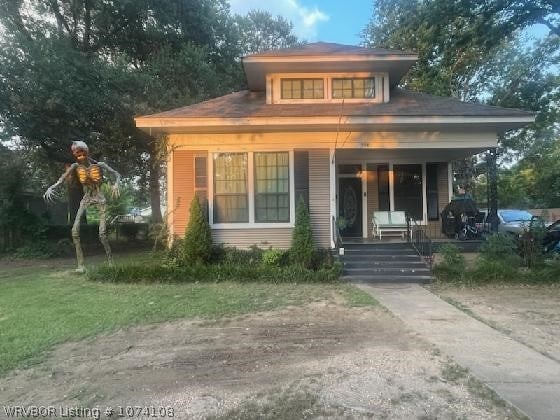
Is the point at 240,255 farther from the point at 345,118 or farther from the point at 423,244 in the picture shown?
the point at 423,244

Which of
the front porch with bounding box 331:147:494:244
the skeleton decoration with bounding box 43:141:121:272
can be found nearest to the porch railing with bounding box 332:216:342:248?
the front porch with bounding box 331:147:494:244

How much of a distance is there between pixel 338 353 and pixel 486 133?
8658 mm

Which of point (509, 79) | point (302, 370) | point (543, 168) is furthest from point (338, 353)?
point (543, 168)

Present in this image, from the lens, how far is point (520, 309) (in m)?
7.09

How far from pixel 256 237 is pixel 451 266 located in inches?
181

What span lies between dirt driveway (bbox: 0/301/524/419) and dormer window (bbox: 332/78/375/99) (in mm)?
7961

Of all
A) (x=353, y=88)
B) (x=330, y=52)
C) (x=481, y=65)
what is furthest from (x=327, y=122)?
(x=481, y=65)

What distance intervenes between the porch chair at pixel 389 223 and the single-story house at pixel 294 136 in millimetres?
1819

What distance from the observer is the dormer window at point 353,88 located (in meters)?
12.4

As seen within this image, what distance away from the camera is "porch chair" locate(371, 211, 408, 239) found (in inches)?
486

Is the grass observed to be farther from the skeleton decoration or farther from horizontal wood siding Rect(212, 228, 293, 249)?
the skeleton decoration

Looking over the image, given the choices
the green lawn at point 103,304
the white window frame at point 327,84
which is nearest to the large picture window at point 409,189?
the white window frame at point 327,84

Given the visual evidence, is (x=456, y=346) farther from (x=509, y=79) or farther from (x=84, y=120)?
(x=509, y=79)

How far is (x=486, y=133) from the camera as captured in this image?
1123cm
